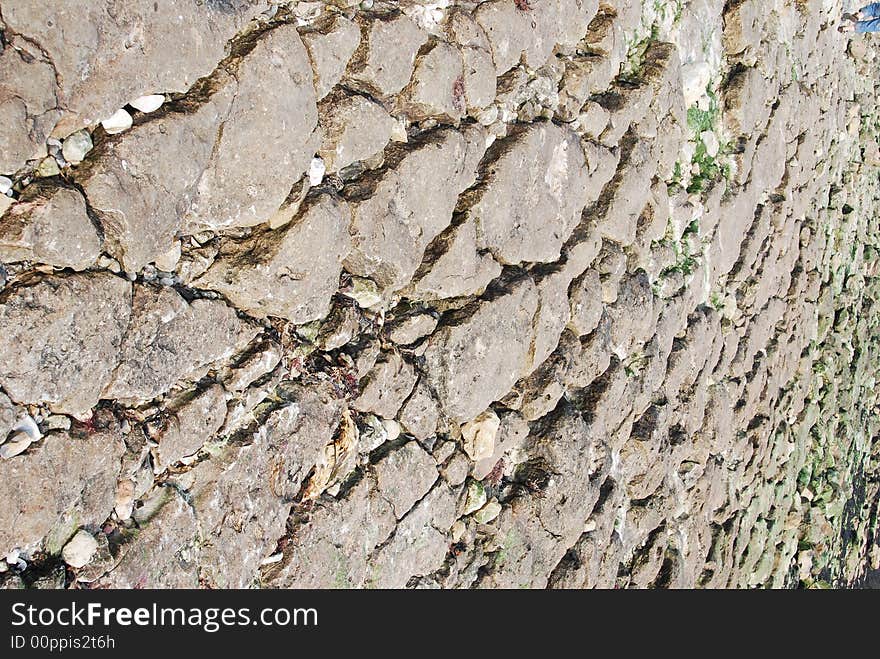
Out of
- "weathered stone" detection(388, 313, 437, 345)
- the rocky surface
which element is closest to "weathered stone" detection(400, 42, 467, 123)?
the rocky surface

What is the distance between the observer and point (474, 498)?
114 inches

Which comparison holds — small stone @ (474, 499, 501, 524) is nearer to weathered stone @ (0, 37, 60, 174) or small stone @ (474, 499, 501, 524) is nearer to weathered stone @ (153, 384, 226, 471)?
weathered stone @ (153, 384, 226, 471)

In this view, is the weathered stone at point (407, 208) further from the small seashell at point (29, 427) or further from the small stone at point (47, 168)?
the small seashell at point (29, 427)

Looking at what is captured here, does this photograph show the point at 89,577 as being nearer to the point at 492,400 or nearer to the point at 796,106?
the point at 492,400

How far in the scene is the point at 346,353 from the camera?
235 cm

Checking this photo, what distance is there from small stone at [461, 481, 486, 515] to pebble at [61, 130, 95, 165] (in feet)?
5.75

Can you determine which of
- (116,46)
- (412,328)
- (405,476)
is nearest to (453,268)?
(412,328)

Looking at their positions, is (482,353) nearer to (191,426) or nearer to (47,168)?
(191,426)

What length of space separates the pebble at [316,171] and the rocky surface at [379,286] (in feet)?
0.04

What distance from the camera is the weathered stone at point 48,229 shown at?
4.93 feet

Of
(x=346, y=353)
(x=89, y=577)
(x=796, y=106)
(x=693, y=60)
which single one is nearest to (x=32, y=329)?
(x=89, y=577)

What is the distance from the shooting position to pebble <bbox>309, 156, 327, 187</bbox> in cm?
213

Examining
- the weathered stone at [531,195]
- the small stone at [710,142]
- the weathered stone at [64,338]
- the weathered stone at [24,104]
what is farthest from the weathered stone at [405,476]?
the small stone at [710,142]

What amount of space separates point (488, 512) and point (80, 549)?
1.56 m
